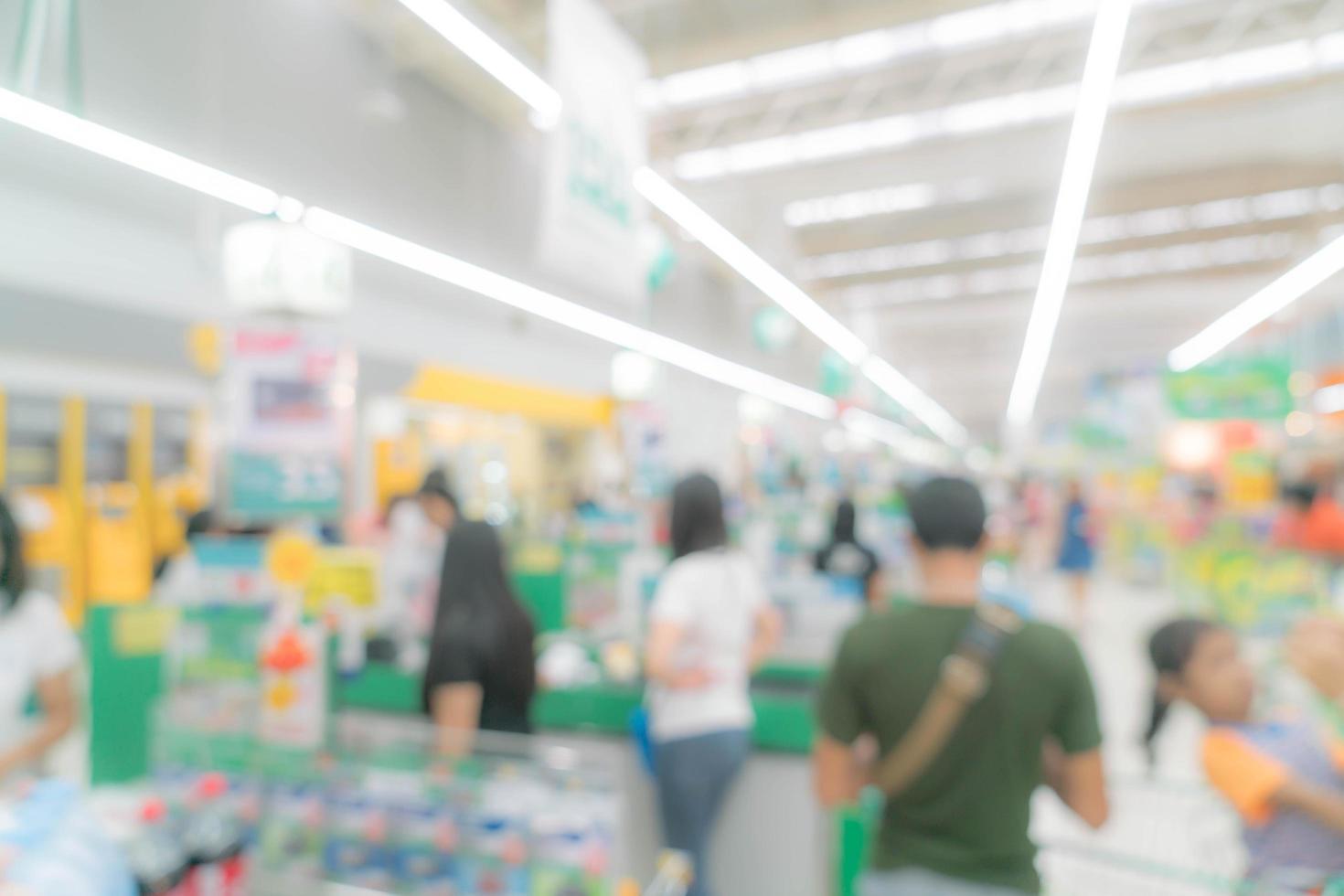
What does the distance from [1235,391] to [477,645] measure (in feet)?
35.2

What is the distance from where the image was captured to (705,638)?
9.91 ft

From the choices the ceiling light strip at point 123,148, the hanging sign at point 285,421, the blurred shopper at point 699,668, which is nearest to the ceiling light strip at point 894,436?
the hanging sign at point 285,421

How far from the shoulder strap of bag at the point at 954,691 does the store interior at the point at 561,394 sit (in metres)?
0.18

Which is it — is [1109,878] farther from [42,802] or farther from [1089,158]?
[1089,158]

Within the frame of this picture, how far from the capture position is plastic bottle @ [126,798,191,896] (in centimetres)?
147

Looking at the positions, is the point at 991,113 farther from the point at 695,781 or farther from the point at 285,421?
the point at 695,781

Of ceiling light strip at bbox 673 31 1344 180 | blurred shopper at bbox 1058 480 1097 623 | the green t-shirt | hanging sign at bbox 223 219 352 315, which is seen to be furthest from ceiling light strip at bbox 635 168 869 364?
blurred shopper at bbox 1058 480 1097 623

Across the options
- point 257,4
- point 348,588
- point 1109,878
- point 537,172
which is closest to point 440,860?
point 1109,878

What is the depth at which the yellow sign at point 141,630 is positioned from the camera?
204 inches

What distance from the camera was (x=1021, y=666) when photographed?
6.06ft

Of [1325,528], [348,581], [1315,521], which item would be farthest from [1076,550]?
[348,581]

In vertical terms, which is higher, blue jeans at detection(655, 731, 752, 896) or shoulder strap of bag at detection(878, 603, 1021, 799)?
shoulder strap of bag at detection(878, 603, 1021, 799)

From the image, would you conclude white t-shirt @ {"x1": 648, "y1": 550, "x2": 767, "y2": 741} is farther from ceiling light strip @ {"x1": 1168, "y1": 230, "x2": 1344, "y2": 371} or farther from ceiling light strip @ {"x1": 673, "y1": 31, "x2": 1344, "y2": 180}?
ceiling light strip @ {"x1": 673, "y1": 31, "x2": 1344, "y2": 180}

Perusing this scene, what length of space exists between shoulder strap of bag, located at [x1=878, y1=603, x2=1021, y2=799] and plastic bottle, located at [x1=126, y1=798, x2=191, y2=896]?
4.38 ft
